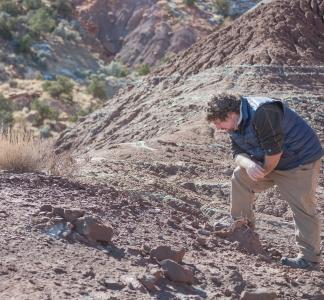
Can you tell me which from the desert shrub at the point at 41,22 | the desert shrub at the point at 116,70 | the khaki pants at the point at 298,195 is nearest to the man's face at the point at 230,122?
the khaki pants at the point at 298,195

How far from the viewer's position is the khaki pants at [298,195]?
482 centimetres

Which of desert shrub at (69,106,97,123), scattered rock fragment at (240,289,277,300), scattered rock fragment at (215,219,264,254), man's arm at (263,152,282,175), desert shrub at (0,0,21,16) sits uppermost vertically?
desert shrub at (0,0,21,16)

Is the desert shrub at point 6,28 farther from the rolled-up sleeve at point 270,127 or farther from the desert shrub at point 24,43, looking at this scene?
the rolled-up sleeve at point 270,127

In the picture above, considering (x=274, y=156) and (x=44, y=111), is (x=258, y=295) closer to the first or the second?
(x=274, y=156)

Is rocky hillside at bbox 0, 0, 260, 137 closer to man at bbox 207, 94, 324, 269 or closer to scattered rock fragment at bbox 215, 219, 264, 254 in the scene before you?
scattered rock fragment at bbox 215, 219, 264, 254

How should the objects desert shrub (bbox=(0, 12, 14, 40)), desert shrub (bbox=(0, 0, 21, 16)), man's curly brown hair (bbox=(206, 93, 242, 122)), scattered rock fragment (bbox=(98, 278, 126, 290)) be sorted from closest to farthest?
scattered rock fragment (bbox=(98, 278, 126, 290))
man's curly brown hair (bbox=(206, 93, 242, 122))
desert shrub (bbox=(0, 12, 14, 40))
desert shrub (bbox=(0, 0, 21, 16))

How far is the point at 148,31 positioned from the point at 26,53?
11.0m

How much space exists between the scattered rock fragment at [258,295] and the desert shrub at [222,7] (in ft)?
149

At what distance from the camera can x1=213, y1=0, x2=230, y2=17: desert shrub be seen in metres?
48.0

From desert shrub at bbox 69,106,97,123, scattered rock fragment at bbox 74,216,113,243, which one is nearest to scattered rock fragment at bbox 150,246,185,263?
scattered rock fragment at bbox 74,216,113,243

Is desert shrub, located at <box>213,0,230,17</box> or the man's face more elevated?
desert shrub, located at <box>213,0,230,17</box>

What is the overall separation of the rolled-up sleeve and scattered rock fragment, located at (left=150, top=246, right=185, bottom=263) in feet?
2.86

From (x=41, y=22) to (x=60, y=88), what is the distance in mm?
10093

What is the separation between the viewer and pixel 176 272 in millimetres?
3877
